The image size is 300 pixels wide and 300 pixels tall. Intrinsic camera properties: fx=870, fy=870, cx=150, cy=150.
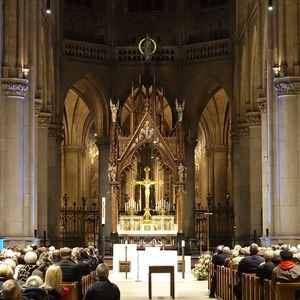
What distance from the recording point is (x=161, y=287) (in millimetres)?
26656

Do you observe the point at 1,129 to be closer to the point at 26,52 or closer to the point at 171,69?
the point at 26,52

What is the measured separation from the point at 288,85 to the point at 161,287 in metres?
9.03

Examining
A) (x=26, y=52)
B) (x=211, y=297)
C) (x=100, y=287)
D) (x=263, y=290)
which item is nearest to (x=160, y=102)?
(x=26, y=52)

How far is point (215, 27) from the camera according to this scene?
47.6 m

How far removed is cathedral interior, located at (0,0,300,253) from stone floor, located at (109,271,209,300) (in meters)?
3.77

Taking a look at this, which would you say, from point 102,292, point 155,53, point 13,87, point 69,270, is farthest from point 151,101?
point 102,292

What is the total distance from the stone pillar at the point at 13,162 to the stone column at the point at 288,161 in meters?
9.22

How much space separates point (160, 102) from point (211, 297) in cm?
2086

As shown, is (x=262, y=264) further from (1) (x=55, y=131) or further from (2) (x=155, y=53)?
(2) (x=155, y=53)

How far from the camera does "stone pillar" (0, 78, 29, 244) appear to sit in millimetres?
31578

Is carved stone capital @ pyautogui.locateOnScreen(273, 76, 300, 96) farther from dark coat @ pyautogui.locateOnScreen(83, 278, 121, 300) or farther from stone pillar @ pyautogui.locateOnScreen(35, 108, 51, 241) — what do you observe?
dark coat @ pyautogui.locateOnScreen(83, 278, 121, 300)

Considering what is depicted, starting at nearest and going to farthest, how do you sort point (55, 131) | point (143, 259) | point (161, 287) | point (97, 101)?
point (161, 287)
point (143, 259)
point (55, 131)
point (97, 101)

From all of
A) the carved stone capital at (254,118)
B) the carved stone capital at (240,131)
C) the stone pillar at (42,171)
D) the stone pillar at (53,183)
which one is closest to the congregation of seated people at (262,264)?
the stone pillar at (42,171)

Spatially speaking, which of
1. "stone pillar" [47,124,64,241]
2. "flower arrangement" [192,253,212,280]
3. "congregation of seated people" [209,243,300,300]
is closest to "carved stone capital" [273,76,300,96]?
"flower arrangement" [192,253,212,280]
